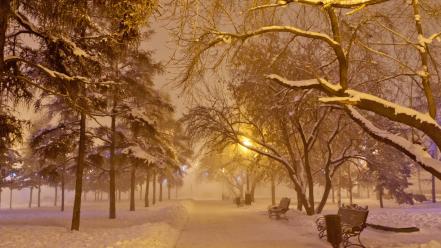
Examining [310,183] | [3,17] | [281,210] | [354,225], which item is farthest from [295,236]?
[3,17]

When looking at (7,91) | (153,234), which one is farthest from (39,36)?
(153,234)

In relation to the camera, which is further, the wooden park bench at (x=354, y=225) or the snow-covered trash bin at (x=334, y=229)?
the snow-covered trash bin at (x=334, y=229)

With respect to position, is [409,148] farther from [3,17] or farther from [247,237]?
[3,17]

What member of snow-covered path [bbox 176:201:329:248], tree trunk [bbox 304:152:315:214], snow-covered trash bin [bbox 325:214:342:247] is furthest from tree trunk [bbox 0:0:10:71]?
tree trunk [bbox 304:152:315:214]

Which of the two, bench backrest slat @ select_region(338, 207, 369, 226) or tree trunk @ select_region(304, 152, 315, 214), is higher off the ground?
tree trunk @ select_region(304, 152, 315, 214)

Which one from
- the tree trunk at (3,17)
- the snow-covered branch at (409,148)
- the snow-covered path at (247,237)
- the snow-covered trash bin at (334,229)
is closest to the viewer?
the tree trunk at (3,17)

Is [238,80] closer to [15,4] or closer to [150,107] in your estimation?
[150,107]

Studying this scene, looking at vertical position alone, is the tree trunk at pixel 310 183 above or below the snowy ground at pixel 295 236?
above

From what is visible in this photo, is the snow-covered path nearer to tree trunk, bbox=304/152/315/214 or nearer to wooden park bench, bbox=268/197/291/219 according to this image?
wooden park bench, bbox=268/197/291/219

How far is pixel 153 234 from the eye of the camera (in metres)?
13.1

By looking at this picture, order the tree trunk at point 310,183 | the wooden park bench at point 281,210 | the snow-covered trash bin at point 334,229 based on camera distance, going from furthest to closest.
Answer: the tree trunk at point 310,183, the wooden park bench at point 281,210, the snow-covered trash bin at point 334,229

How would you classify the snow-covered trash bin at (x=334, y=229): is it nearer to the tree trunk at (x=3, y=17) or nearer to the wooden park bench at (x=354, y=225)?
the wooden park bench at (x=354, y=225)

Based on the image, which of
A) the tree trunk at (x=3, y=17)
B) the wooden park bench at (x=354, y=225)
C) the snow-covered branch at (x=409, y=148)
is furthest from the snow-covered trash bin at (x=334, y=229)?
the tree trunk at (x=3, y=17)

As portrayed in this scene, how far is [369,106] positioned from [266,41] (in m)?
7.79
